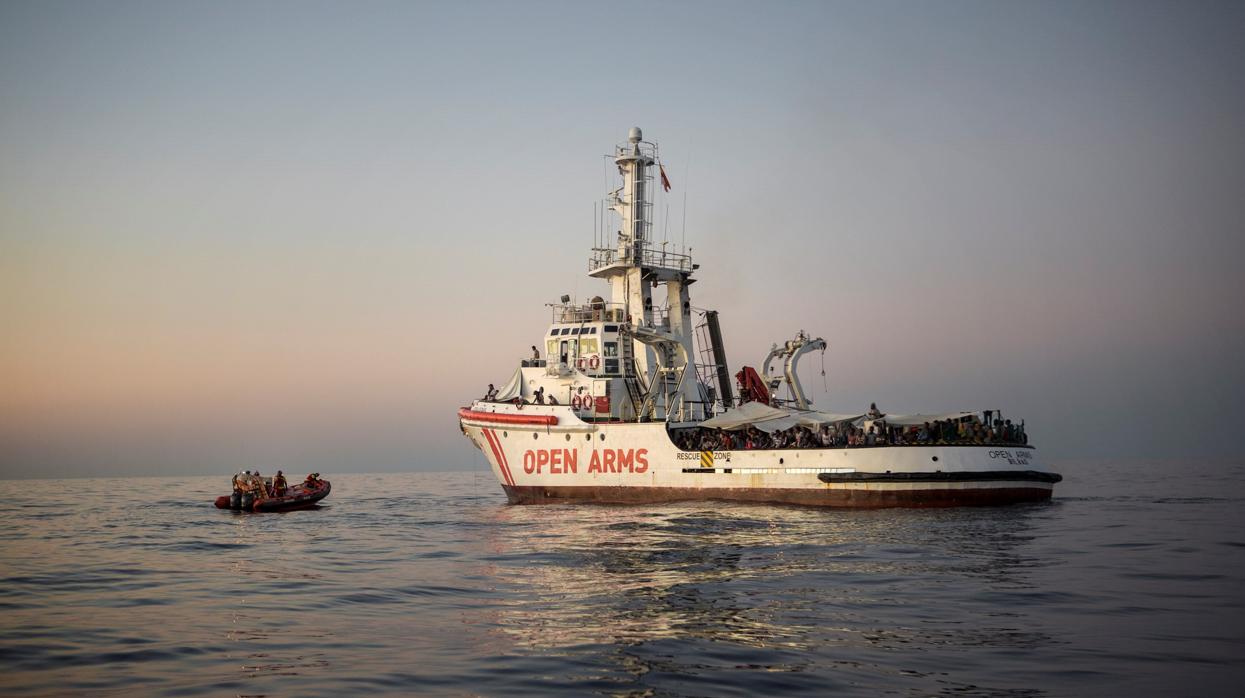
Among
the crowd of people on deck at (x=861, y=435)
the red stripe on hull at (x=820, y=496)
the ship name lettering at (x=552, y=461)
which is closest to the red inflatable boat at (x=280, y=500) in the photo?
the ship name lettering at (x=552, y=461)

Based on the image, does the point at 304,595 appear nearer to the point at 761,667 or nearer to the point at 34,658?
the point at 34,658

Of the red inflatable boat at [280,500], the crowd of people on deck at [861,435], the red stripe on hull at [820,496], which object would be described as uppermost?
the crowd of people on deck at [861,435]

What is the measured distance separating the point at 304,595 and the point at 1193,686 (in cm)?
1417

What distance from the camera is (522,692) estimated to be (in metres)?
9.89

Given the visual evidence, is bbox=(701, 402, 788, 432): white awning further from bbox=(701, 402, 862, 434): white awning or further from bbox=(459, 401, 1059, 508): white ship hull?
bbox=(459, 401, 1059, 508): white ship hull

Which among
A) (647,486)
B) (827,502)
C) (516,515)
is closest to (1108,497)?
(827,502)

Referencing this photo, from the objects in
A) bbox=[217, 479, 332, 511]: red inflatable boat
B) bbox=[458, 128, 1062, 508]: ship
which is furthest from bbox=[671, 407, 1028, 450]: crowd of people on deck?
bbox=[217, 479, 332, 511]: red inflatable boat

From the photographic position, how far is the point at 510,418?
132 ft

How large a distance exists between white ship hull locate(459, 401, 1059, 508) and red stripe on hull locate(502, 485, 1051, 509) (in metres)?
0.04

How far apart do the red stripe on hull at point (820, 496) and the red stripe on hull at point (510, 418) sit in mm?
2939

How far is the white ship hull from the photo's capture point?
31516 millimetres

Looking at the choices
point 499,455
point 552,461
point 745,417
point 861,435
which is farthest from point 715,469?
point 499,455

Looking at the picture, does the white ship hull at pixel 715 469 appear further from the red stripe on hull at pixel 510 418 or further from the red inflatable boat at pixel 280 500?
the red inflatable boat at pixel 280 500

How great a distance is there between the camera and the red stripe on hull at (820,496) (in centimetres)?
3147
